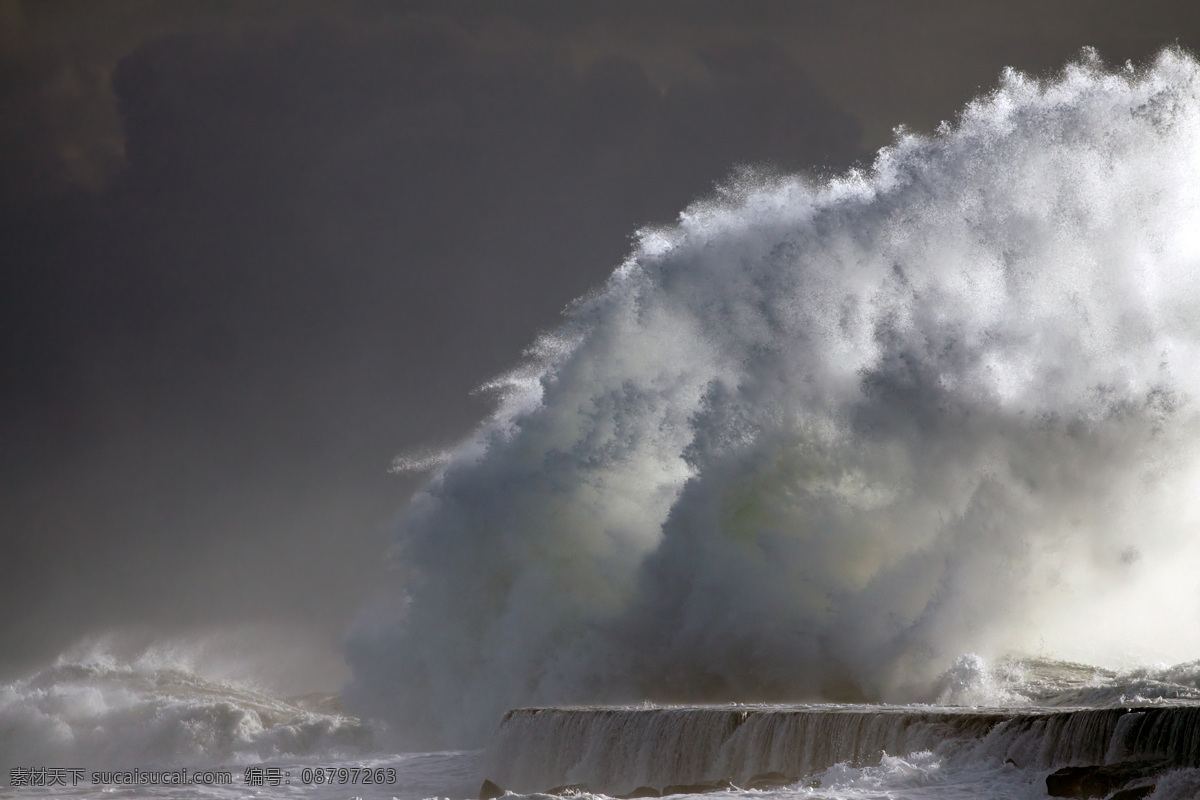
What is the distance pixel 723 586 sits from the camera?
27.2 meters

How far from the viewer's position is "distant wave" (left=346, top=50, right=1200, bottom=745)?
25594 mm

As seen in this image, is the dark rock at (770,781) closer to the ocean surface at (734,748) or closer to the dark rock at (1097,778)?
the ocean surface at (734,748)

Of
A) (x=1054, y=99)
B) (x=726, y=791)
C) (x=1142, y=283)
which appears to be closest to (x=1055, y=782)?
(x=726, y=791)

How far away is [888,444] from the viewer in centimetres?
2673

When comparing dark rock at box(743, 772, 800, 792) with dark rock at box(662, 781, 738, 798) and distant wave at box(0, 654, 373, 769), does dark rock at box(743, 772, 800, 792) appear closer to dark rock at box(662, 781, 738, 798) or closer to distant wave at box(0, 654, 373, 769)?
dark rock at box(662, 781, 738, 798)

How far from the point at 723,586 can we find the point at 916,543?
14.4ft

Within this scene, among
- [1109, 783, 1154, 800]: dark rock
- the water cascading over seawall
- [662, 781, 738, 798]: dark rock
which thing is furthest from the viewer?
[662, 781, 738, 798]: dark rock

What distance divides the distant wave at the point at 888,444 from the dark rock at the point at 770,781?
7778mm

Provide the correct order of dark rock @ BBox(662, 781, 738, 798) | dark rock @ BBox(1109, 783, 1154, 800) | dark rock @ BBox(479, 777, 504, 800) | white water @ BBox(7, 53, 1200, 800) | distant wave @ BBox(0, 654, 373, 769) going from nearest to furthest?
dark rock @ BBox(1109, 783, 1154, 800) → dark rock @ BBox(662, 781, 738, 798) → dark rock @ BBox(479, 777, 504, 800) → white water @ BBox(7, 53, 1200, 800) → distant wave @ BBox(0, 654, 373, 769)

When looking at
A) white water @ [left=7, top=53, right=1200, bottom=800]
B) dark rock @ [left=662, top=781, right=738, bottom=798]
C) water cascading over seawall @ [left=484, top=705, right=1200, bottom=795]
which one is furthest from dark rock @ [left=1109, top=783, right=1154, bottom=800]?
white water @ [left=7, top=53, right=1200, bottom=800]

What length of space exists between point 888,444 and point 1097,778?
1411 centimetres

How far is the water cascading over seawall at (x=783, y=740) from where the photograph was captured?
13.6 m

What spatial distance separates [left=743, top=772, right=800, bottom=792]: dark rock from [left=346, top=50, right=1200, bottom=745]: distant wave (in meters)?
7.78

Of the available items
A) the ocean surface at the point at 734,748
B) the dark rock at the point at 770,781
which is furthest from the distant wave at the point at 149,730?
the dark rock at the point at 770,781
